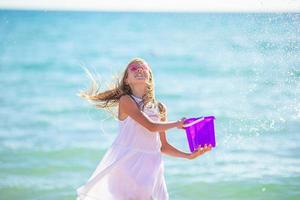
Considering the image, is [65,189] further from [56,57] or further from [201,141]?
[56,57]

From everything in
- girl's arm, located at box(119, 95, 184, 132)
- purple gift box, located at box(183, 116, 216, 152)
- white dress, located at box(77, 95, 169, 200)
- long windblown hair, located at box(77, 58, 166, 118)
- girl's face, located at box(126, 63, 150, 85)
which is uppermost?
girl's face, located at box(126, 63, 150, 85)

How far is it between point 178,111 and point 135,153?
7607 millimetres

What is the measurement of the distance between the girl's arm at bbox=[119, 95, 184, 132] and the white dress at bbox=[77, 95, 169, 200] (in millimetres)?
61

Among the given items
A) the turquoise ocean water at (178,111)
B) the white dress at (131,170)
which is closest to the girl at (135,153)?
the white dress at (131,170)

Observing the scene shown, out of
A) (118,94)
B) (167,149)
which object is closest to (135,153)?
(167,149)

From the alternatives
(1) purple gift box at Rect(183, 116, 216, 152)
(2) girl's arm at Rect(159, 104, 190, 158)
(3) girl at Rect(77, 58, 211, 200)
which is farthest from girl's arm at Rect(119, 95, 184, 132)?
(2) girl's arm at Rect(159, 104, 190, 158)

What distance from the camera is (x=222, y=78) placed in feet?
57.3

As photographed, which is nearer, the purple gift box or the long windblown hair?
the purple gift box

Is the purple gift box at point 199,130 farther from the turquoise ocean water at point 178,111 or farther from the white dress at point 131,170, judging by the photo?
the turquoise ocean water at point 178,111

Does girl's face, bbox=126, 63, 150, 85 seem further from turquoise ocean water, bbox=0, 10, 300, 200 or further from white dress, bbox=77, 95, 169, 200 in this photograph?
turquoise ocean water, bbox=0, 10, 300, 200

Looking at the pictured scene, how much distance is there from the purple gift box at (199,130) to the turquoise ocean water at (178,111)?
858 millimetres

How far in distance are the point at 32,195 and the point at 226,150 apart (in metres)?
2.73

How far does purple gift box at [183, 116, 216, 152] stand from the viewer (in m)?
4.82

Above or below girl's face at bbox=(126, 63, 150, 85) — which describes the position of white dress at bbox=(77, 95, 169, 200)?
below
